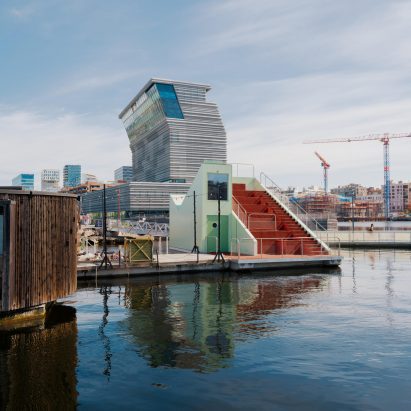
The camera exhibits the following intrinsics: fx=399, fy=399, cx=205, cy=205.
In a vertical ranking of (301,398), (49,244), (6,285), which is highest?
(49,244)

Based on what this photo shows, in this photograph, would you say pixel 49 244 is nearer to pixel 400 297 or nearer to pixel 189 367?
pixel 189 367

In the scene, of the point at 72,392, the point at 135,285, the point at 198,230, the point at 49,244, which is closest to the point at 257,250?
the point at 198,230

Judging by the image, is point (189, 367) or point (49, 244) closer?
point (189, 367)

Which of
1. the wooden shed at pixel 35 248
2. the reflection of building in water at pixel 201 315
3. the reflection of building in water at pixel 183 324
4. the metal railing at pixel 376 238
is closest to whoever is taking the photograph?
the reflection of building in water at pixel 183 324

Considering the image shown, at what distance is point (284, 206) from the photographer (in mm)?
39531

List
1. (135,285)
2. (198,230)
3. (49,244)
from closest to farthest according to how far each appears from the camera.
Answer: (49,244) → (135,285) → (198,230)

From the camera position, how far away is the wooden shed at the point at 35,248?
14.6 metres

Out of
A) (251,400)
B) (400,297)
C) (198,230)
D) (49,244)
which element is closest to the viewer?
(251,400)

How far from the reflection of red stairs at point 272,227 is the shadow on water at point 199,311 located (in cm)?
387

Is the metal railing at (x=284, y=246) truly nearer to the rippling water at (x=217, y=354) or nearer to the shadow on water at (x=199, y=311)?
the shadow on water at (x=199, y=311)

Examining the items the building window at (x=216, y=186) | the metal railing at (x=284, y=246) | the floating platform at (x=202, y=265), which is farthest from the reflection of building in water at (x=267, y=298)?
the building window at (x=216, y=186)

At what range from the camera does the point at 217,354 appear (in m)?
12.5

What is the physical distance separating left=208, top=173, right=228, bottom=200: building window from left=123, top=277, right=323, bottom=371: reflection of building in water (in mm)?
9864

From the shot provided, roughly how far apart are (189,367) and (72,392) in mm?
3221
